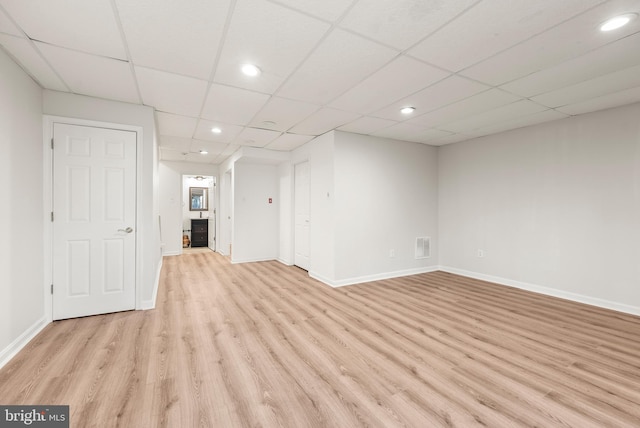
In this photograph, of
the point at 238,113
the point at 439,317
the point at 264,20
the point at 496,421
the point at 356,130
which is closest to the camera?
the point at 496,421

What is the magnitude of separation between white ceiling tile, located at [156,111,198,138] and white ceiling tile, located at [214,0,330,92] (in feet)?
5.04

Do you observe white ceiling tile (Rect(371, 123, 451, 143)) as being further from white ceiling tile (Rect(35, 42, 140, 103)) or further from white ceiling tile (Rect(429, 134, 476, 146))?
white ceiling tile (Rect(35, 42, 140, 103))

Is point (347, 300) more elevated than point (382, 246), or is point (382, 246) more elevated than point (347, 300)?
point (382, 246)

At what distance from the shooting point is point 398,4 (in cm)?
174

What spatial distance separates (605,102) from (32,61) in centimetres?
602

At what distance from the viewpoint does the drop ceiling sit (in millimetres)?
1795

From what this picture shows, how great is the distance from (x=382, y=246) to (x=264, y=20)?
400cm

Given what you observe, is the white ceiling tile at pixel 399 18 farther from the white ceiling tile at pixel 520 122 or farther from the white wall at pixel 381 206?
the white ceiling tile at pixel 520 122

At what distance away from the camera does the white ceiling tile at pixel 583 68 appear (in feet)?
7.25

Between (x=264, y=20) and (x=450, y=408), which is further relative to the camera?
(x=264, y=20)

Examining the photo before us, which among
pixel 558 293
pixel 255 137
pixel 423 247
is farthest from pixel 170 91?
pixel 558 293

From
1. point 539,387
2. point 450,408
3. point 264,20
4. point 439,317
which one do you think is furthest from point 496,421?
point 264,20

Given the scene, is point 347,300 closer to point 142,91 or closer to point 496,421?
point 496,421

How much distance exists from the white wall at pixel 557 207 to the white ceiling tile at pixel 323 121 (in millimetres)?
2747
